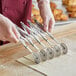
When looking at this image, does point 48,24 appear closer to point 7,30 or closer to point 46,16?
point 46,16

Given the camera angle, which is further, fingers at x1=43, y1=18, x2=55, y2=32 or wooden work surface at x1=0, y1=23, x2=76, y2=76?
fingers at x1=43, y1=18, x2=55, y2=32

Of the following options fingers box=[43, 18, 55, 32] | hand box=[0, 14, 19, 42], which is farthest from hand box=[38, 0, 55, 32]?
hand box=[0, 14, 19, 42]

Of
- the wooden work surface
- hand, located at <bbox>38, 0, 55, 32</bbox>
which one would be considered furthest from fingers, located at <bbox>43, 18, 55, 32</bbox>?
the wooden work surface

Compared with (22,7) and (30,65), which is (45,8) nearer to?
(22,7)

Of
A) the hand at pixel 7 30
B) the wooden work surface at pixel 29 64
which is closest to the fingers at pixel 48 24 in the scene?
the wooden work surface at pixel 29 64

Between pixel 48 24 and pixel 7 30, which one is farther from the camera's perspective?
pixel 48 24

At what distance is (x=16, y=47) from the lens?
119 centimetres

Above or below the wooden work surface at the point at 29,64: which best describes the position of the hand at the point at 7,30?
above

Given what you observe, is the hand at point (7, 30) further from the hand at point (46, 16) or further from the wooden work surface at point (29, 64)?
the hand at point (46, 16)

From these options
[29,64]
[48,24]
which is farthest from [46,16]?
[29,64]

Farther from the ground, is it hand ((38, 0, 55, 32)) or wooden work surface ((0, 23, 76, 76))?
hand ((38, 0, 55, 32))

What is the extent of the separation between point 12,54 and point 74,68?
312mm

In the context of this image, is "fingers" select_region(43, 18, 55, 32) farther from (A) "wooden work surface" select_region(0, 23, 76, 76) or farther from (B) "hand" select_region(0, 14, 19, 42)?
(B) "hand" select_region(0, 14, 19, 42)

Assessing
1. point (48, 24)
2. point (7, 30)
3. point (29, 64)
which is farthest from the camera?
point (48, 24)
